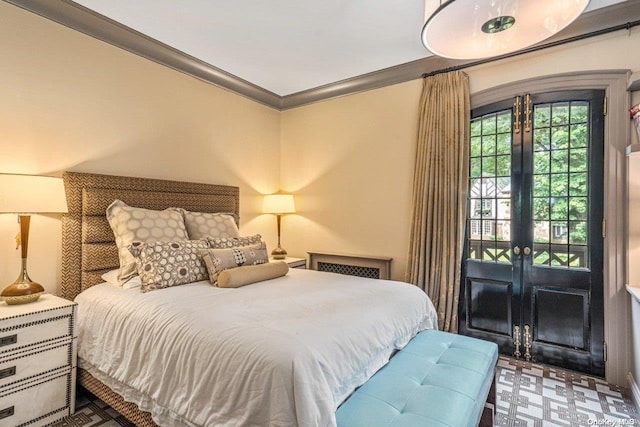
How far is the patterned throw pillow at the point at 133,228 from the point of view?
91.5 inches

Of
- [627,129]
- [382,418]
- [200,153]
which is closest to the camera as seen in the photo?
[382,418]

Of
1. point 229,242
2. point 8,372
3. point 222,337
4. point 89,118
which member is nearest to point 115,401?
point 8,372

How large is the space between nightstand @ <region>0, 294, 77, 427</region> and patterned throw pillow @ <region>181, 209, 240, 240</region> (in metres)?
1.02

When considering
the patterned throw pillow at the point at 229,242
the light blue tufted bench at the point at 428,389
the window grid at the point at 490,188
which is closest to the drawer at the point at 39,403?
the patterned throw pillow at the point at 229,242

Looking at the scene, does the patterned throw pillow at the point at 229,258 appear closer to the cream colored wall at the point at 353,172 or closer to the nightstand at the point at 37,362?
the nightstand at the point at 37,362

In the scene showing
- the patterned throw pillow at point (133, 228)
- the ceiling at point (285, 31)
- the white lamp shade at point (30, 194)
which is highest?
the ceiling at point (285, 31)

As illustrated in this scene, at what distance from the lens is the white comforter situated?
1243mm

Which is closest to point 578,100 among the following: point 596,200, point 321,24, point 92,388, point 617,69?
point 617,69

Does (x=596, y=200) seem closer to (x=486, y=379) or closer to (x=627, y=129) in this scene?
(x=627, y=129)

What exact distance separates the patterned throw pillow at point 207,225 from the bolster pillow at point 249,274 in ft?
2.14

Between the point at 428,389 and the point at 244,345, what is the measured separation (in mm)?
853

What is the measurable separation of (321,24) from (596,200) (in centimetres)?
259

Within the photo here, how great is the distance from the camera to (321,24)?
266 cm

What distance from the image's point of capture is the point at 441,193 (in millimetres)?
3092
